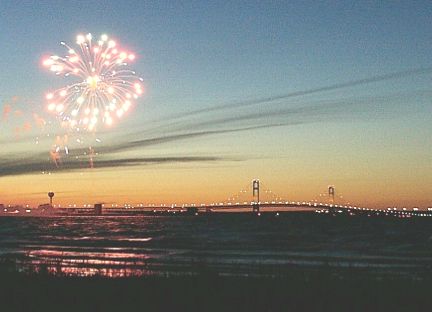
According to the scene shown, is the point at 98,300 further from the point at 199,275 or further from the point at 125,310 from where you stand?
the point at 199,275

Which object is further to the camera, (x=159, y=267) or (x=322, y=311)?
(x=159, y=267)

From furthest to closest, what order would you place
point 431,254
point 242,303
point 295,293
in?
1. point 431,254
2. point 295,293
3. point 242,303

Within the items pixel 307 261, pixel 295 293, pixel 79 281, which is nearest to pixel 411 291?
pixel 295 293

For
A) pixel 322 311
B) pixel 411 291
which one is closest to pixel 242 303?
pixel 322 311

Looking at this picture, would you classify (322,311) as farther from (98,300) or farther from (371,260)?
(371,260)

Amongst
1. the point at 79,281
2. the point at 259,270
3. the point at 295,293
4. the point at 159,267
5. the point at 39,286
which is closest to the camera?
the point at 295,293

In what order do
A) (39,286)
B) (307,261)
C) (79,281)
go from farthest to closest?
(307,261) → (79,281) → (39,286)

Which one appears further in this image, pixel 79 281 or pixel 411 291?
pixel 79 281

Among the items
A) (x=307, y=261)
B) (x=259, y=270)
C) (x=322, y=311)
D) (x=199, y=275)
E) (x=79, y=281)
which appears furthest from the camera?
(x=307, y=261)
